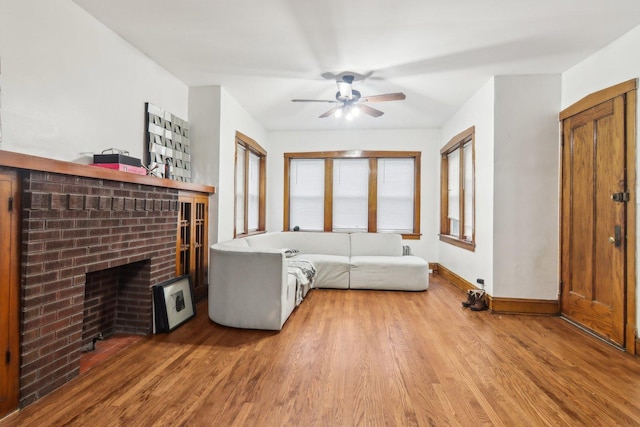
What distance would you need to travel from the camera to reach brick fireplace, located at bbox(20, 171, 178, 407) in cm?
182

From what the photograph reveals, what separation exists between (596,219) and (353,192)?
3.76 meters

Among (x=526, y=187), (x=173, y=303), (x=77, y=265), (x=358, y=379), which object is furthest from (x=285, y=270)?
(x=526, y=187)

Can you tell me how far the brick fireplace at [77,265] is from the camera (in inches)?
71.5

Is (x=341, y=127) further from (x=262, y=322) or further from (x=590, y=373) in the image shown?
(x=590, y=373)

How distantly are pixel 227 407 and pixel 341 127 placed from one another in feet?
16.3

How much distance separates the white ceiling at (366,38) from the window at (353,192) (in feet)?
6.72

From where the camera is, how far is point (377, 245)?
17.6 feet

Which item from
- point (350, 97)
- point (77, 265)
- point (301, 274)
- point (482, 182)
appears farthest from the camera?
point (482, 182)

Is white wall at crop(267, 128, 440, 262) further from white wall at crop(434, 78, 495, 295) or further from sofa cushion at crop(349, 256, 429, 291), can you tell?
sofa cushion at crop(349, 256, 429, 291)

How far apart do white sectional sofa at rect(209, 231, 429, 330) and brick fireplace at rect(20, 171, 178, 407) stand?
65 centimetres

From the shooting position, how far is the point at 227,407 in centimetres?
182

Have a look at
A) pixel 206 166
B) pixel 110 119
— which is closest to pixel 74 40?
pixel 110 119

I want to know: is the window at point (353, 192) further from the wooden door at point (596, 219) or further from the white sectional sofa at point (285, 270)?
the wooden door at point (596, 219)

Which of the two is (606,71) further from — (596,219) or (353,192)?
(353,192)
